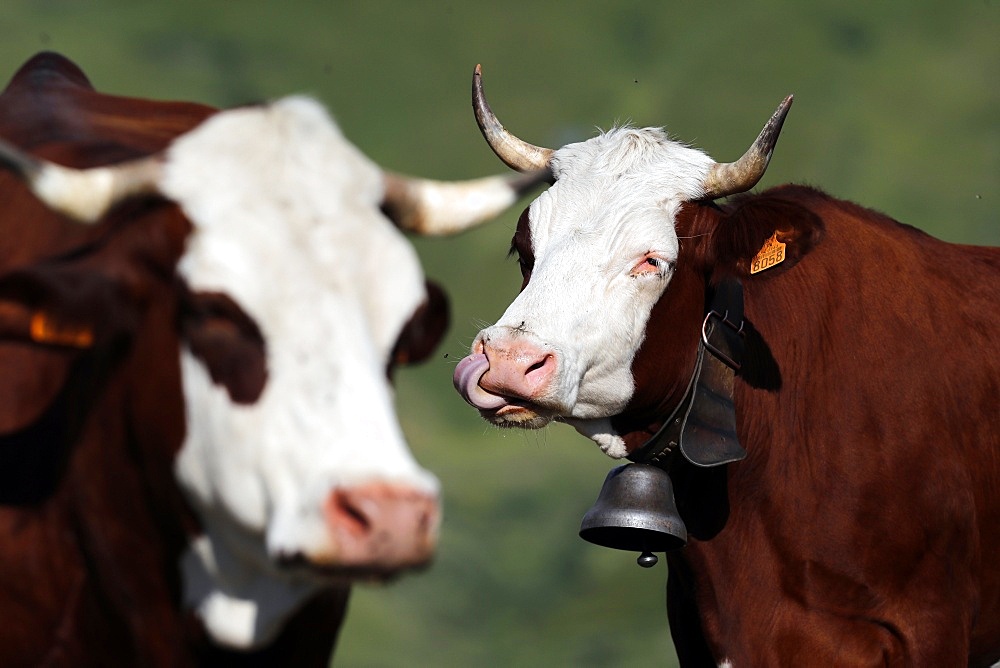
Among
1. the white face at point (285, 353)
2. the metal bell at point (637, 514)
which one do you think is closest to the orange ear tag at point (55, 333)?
the white face at point (285, 353)

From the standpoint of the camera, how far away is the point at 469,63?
11.2 meters

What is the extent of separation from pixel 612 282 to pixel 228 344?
235 cm

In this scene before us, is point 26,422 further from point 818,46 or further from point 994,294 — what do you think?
point 818,46

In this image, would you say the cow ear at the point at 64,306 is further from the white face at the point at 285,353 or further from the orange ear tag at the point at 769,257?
the orange ear tag at the point at 769,257

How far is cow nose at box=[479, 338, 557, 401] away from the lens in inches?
181

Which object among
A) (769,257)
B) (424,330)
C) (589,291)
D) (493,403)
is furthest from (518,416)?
(424,330)

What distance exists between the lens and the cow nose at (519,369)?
4586 mm

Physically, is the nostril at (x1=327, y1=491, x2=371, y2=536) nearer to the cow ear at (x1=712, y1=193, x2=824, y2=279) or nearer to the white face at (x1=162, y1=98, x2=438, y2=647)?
the white face at (x1=162, y1=98, x2=438, y2=647)

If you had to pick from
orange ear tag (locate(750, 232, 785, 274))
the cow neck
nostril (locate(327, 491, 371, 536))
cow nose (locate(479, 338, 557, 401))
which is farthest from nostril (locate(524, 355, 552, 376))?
nostril (locate(327, 491, 371, 536))

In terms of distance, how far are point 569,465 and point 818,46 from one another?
368cm

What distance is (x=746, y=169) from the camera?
16.4 feet

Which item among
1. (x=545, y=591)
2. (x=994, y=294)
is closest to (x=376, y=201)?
(x=994, y=294)

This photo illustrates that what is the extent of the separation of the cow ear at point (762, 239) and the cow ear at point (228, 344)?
2.61 metres

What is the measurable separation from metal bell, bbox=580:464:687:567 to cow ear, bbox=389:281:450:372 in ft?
5.72
